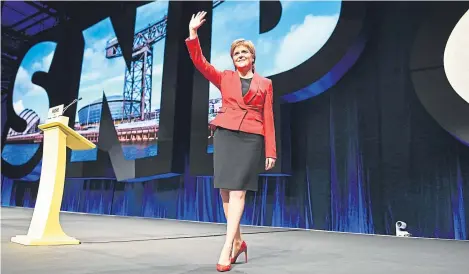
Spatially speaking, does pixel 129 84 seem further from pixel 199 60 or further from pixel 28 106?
pixel 199 60

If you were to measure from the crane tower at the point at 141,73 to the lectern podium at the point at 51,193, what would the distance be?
2625 mm

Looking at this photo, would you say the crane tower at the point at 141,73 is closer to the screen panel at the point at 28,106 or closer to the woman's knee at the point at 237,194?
the screen panel at the point at 28,106

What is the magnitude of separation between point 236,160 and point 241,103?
249 mm

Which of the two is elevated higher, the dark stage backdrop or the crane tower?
the crane tower

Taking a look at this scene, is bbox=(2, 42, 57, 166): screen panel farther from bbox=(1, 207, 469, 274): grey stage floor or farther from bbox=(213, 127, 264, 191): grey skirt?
bbox=(213, 127, 264, 191): grey skirt

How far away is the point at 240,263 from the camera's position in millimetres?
1713

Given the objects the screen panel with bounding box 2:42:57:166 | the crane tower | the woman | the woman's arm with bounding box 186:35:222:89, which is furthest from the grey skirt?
the screen panel with bounding box 2:42:57:166

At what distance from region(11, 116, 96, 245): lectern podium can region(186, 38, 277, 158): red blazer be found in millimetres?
1052

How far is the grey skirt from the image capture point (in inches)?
63.6

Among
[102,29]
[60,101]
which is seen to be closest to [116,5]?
[102,29]

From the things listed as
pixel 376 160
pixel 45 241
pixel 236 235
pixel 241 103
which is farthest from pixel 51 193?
pixel 376 160

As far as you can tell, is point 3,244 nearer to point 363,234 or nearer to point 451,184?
point 363,234

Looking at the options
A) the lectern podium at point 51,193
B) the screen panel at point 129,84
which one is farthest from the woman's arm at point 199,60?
the screen panel at point 129,84

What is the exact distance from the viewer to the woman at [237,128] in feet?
5.31
